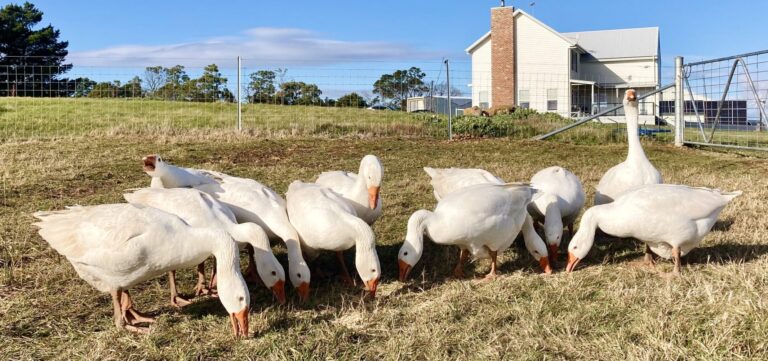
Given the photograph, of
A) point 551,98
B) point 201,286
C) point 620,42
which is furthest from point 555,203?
point 620,42

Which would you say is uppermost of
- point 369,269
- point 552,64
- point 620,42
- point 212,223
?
point 620,42

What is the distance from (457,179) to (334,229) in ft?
6.39

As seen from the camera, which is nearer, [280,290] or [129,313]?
[129,313]

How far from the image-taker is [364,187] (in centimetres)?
534

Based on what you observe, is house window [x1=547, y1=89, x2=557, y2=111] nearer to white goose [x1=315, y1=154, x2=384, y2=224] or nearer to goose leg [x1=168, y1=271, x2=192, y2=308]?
white goose [x1=315, y1=154, x2=384, y2=224]

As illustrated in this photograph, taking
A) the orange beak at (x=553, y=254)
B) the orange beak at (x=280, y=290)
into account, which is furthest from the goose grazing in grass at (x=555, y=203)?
the orange beak at (x=280, y=290)

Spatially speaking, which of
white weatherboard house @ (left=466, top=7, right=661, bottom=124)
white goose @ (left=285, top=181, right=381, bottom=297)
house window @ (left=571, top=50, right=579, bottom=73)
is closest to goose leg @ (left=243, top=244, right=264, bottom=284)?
white goose @ (left=285, top=181, right=381, bottom=297)

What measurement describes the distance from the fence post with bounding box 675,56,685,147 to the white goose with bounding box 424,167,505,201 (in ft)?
28.4

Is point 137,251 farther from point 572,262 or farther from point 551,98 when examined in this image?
point 551,98

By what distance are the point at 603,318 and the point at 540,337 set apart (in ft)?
1.61

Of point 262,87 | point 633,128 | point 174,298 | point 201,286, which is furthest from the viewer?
point 262,87

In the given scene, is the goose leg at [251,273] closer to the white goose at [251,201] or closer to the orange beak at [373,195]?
the white goose at [251,201]

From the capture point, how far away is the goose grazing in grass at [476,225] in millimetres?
4703

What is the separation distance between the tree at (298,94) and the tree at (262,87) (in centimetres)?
31
